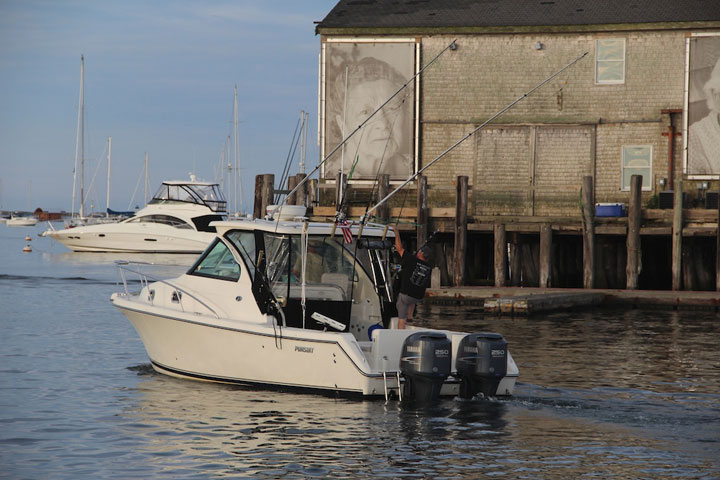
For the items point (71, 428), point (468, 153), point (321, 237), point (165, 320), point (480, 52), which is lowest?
point (71, 428)

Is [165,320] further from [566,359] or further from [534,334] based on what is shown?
[534,334]

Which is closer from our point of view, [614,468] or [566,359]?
[614,468]

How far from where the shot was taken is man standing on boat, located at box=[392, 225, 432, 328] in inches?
537

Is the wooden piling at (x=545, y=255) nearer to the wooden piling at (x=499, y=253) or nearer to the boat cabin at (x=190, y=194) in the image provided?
the wooden piling at (x=499, y=253)

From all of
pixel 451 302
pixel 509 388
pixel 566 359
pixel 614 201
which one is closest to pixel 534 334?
pixel 566 359

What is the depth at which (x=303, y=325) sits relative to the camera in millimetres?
12969

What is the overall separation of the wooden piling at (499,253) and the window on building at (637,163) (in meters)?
4.81

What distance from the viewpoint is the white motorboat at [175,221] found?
50.9 metres

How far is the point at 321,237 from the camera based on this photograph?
1341 cm

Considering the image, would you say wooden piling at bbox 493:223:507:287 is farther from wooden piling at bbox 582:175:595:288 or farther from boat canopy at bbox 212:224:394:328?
boat canopy at bbox 212:224:394:328

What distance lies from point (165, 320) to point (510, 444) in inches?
208

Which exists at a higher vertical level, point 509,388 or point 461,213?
point 461,213

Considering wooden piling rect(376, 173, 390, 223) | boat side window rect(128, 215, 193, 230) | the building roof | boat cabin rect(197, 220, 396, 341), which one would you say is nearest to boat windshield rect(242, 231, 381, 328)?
boat cabin rect(197, 220, 396, 341)

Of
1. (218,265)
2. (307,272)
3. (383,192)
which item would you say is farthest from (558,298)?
(218,265)
